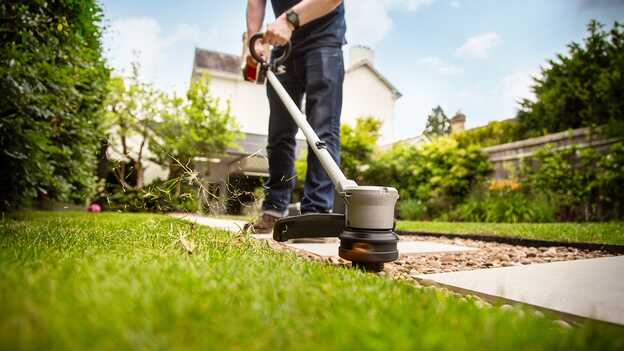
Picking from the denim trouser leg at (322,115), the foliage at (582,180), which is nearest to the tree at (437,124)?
the foliage at (582,180)

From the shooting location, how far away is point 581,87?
797 centimetres

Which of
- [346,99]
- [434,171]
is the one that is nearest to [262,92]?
[346,99]

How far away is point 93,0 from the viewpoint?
4484mm

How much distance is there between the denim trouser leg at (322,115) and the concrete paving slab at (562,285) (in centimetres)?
112

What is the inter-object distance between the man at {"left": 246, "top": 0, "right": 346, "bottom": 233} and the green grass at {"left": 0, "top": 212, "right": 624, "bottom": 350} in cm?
139

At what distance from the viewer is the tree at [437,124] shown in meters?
11.1

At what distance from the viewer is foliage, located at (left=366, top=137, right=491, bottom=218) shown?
845cm

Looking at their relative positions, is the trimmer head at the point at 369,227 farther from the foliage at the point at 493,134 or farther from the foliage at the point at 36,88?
the foliage at the point at 493,134

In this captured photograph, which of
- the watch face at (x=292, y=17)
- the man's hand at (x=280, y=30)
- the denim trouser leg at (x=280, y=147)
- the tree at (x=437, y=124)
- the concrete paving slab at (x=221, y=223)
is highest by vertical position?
the tree at (x=437, y=124)

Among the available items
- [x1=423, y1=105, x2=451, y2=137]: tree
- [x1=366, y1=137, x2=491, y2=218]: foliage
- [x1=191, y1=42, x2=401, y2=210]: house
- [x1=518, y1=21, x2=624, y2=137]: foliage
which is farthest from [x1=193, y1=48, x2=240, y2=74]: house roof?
[x1=518, y1=21, x2=624, y2=137]: foliage

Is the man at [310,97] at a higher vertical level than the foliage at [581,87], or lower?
lower

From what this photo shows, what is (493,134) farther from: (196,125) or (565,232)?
(196,125)

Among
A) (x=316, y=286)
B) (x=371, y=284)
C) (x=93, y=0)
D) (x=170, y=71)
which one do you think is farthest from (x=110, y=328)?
(x=170, y=71)

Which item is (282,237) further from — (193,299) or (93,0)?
(93,0)
